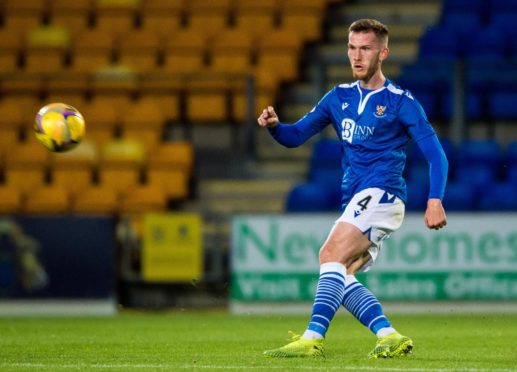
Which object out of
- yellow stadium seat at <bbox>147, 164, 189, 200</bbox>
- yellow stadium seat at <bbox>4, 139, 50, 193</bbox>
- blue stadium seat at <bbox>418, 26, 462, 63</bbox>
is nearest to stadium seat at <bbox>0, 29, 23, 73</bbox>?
yellow stadium seat at <bbox>4, 139, 50, 193</bbox>

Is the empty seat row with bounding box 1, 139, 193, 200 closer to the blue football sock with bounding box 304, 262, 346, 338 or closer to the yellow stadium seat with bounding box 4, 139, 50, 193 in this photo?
the yellow stadium seat with bounding box 4, 139, 50, 193

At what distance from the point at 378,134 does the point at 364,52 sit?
48cm

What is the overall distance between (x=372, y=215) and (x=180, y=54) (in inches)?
439

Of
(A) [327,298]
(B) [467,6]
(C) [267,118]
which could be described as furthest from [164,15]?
(A) [327,298]

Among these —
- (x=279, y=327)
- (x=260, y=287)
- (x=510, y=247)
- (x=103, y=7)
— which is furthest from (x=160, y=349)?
(x=103, y=7)

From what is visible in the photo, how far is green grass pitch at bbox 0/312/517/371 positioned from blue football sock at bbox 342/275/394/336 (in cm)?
22

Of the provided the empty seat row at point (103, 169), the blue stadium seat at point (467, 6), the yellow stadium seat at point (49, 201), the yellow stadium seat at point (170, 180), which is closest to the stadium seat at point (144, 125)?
the empty seat row at point (103, 169)

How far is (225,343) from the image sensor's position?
8.78 metres

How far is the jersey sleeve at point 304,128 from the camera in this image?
291 inches

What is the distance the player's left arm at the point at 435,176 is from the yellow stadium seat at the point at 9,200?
941 centimetres

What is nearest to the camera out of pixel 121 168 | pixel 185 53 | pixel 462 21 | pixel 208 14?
pixel 121 168

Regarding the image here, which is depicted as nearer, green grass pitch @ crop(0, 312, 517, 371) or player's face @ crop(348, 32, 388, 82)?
green grass pitch @ crop(0, 312, 517, 371)

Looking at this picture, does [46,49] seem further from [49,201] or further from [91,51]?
[49,201]

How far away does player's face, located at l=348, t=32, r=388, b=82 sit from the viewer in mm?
7086
